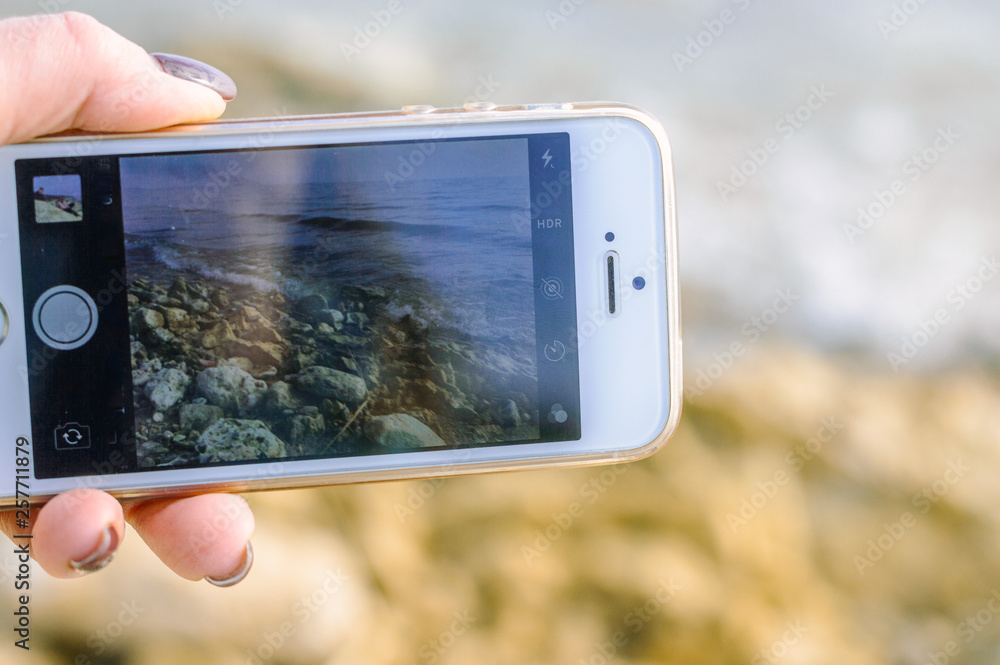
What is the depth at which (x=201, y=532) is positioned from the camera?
745 millimetres

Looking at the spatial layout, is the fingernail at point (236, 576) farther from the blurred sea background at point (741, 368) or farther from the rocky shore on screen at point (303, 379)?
the blurred sea background at point (741, 368)

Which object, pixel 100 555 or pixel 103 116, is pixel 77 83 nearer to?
pixel 103 116

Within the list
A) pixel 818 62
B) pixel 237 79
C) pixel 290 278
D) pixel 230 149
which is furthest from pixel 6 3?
pixel 818 62

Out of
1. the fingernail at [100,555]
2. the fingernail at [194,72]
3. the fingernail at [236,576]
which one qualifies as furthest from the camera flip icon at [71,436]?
the fingernail at [194,72]

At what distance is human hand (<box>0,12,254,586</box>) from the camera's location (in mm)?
658

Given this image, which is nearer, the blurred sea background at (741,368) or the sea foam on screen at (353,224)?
the sea foam on screen at (353,224)

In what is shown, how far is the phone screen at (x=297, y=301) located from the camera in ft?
2.26

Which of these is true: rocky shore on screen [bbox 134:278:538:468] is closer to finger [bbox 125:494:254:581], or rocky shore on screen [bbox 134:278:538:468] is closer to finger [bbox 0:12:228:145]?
finger [bbox 125:494:254:581]

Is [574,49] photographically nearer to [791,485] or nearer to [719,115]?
[719,115]

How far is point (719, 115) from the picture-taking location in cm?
128

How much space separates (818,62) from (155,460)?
1.39 metres

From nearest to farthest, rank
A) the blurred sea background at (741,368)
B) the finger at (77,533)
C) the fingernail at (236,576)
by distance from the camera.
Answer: the finger at (77,533) → the fingernail at (236,576) → the blurred sea background at (741,368)

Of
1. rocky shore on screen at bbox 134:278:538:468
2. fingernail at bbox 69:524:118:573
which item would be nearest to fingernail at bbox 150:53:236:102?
rocky shore on screen at bbox 134:278:538:468

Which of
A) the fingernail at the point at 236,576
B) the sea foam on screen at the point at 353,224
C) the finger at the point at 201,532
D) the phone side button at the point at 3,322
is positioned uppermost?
the sea foam on screen at the point at 353,224
